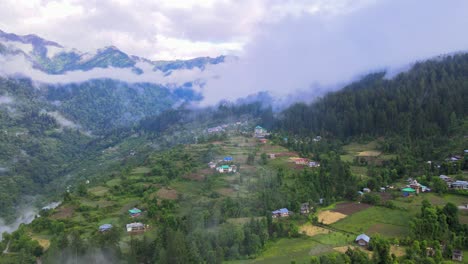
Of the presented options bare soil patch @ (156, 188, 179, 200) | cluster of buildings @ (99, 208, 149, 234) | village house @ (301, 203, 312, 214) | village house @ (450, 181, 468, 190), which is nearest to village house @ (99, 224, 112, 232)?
cluster of buildings @ (99, 208, 149, 234)

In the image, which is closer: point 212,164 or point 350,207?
point 350,207

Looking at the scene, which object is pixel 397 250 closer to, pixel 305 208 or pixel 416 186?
pixel 305 208

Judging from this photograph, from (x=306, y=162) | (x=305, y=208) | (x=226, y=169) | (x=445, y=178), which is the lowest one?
(x=305, y=208)

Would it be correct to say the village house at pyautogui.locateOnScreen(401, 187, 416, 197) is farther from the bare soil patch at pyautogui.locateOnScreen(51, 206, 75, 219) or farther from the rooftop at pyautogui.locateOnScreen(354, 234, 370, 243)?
the bare soil patch at pyautogui.locateOnScreen(51, 206, 75, 219)

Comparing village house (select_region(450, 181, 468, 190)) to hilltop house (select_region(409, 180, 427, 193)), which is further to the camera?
hilltop house (select_region(409, 180, 427, 193))

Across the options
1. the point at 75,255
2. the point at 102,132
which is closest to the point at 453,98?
the point at 75,255

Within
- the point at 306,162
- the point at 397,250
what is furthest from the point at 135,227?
the point at 306,162
